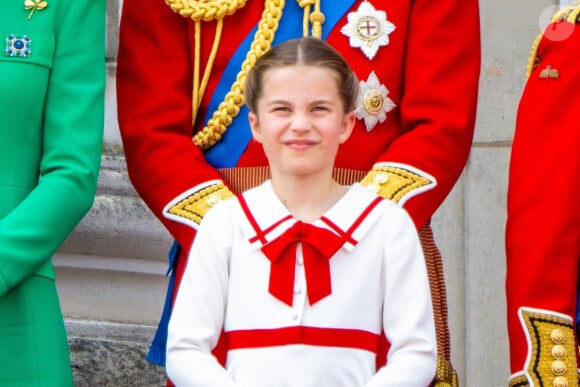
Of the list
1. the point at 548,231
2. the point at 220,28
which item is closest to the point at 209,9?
the point at 220,28

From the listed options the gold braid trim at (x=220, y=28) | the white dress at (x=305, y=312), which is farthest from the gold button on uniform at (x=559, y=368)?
the gold braid trim at (x=220, y=28)

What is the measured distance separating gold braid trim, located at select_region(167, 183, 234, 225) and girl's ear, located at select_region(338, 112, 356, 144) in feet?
1.25

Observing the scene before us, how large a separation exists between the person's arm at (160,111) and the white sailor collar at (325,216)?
331 mm

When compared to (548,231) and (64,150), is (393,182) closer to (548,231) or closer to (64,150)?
(548,231)

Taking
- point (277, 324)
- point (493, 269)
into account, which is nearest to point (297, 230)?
point (277, 324)

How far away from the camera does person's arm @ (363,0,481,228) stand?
411cm

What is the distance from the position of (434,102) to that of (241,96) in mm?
463

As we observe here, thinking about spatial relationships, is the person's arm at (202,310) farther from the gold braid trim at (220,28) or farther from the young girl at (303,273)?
the gold braid trim at (220,28)

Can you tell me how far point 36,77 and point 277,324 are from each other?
34.1 inches

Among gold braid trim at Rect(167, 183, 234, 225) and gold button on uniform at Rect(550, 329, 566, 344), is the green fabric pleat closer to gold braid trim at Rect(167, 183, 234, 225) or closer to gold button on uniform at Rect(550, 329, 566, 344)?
gold braid trim at Rect(167, 183, 234, 225)

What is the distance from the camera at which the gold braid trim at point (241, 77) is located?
13.9 feet

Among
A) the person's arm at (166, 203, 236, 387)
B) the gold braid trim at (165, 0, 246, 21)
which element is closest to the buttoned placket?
the person's arm at (166, 203, 236, 387)

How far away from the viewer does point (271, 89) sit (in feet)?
12.4

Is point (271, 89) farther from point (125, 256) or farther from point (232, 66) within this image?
point (125, 256)
